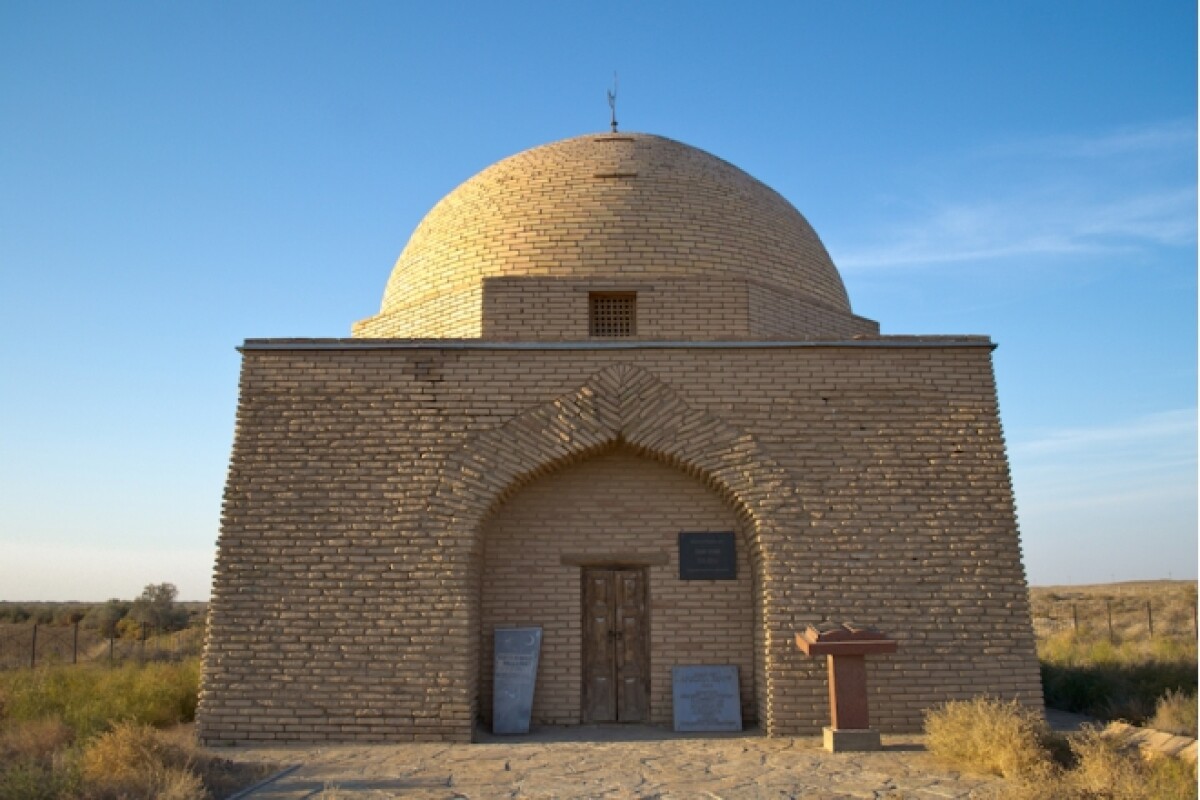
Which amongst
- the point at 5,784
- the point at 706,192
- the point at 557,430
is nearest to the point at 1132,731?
the point at 557,430

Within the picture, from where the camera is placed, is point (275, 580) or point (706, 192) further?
point (706, 192)

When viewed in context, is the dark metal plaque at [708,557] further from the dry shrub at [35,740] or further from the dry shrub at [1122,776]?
the dry shrub at [35,740]

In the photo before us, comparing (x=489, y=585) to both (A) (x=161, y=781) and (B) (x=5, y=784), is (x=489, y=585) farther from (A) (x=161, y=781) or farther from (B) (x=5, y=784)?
(B) (x=5, y=784)

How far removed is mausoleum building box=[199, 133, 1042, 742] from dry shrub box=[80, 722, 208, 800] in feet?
4.10

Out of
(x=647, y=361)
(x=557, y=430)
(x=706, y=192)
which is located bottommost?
(x=557, y=430)

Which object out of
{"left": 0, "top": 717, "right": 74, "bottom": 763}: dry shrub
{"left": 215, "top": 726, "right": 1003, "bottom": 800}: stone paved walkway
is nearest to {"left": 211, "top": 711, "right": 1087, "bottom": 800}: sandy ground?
{"left": 215, "top": 726, "right": 1003, "bottom": 800}: stone paved walkway

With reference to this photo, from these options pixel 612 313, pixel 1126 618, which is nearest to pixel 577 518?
pixel 612 313

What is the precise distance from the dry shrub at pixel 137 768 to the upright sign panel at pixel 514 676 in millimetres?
2556

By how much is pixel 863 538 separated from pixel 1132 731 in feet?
8.07

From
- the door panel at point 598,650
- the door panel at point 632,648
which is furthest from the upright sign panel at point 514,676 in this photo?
the door panel at point 632,648

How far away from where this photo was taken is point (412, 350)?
853cm

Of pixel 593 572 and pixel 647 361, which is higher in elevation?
pixel 647 361

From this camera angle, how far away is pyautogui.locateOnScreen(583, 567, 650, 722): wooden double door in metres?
8.38

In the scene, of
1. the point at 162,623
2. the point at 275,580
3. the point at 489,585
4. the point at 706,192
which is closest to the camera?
the point at 275,580
